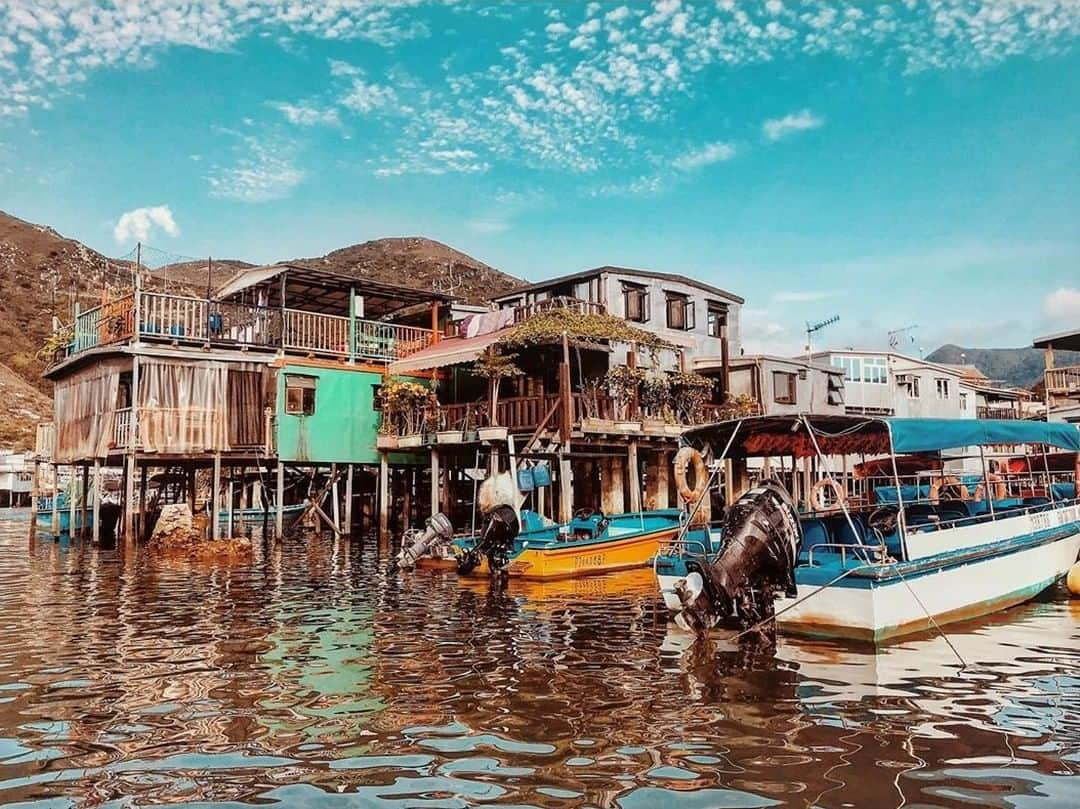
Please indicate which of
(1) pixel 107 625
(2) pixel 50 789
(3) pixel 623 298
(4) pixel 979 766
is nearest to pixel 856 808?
(4) pixel 979 766

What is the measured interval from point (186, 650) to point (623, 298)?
86.5ft

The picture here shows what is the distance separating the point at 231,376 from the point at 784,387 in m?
23.4

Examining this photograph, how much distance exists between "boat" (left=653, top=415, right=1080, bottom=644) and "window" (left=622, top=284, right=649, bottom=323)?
19.3 m

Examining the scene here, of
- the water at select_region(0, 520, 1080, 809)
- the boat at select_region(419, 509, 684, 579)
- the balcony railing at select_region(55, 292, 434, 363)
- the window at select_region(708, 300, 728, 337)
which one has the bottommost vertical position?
the water at select_region(0, 520, 1080, 809)

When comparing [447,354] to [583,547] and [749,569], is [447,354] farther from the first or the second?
[749,569]

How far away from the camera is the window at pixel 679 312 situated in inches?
1458

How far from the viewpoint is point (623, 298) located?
116 ft

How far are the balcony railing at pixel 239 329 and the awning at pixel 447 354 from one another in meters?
1.10

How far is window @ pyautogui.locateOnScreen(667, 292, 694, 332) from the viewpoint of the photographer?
37.0 m

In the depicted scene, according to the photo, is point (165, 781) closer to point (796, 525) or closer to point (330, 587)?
point (796, 525)

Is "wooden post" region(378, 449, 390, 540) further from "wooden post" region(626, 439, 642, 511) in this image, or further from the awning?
"wooden post" region(626, 439, 642, 511)

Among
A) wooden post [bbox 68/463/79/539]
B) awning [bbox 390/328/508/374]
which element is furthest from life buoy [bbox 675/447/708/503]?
wooden post [bbox 68/463/79/539]

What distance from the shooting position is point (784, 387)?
38281 mm

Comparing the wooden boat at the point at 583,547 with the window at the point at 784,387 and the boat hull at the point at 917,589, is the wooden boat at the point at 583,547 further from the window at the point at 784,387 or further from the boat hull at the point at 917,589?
the window at the point at 784,387
